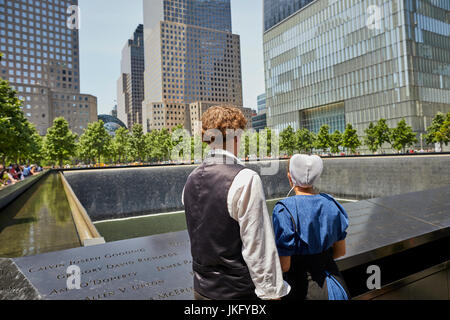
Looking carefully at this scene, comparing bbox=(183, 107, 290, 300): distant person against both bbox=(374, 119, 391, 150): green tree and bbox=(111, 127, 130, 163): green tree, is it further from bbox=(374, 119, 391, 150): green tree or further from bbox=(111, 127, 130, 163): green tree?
bbox=(111, 127, 130, 163): green tree

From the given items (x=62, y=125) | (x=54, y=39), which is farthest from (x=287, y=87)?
(x=54, y=39)

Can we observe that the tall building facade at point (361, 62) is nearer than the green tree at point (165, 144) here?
Yes

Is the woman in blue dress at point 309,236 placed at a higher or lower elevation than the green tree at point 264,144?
lower

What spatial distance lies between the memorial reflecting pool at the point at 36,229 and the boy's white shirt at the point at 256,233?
13.2 feet

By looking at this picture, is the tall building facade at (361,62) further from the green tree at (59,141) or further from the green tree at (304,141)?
the green tree at (59,141)

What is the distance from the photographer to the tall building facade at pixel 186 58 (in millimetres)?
143500

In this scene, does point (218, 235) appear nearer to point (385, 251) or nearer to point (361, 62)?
point (385, 251)

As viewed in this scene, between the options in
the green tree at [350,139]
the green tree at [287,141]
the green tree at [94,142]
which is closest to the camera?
the green tree at [350,139]

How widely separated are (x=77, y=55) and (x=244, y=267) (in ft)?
450

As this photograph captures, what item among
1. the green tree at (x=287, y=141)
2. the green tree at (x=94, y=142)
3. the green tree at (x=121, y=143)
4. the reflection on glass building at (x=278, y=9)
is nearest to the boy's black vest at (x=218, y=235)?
the green tree at (x=94, y=142)

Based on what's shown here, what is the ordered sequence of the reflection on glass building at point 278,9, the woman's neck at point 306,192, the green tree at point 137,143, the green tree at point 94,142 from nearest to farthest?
the woman's neck at point 306,192, the green tree at point 94,142, the green tree at point 137,143, the reflection on glass building at point 278,9

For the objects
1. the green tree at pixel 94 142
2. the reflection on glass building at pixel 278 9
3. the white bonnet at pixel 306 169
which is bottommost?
the white bonnet at pixel 306 169

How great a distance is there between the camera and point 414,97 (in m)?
53.6

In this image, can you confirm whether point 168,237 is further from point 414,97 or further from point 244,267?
point 414,97
